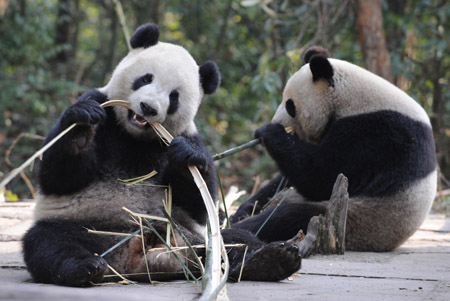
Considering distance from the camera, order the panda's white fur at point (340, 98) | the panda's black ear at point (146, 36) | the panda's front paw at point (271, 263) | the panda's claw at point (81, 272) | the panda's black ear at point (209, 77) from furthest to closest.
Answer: the panda's white fur at point (340, 98), the panda's black ear at point (209, 77), the panda's black ear at point (146, 36), the panda's front paw at point (271, 263), the panda's claw at point (81, 272)

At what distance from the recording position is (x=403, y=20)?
7.84 meters

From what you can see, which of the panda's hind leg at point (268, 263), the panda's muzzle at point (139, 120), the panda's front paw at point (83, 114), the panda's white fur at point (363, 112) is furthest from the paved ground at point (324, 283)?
the panda's muzzle at point (139, 120)

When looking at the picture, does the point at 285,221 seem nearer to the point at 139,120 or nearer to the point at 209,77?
the point at 209,77

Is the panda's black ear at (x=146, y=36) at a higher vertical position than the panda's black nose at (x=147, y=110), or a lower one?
higher

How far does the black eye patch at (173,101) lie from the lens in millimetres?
3670

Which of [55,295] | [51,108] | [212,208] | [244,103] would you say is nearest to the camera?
[55,295]

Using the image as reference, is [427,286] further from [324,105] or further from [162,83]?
[324,105]

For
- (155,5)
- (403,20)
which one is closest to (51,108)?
(155,5)

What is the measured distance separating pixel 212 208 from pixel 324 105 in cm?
226

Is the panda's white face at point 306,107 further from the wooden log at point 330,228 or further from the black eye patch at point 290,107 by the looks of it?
the wooden log at point 330,228

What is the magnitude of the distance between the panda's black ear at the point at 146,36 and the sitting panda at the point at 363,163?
148cm

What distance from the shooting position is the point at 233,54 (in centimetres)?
1102

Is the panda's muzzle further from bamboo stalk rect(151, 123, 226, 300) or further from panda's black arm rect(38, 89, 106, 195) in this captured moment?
panda's black arm rect(38, 89, 106, 195)

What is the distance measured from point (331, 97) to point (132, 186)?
Answer: 2177 millimetres
